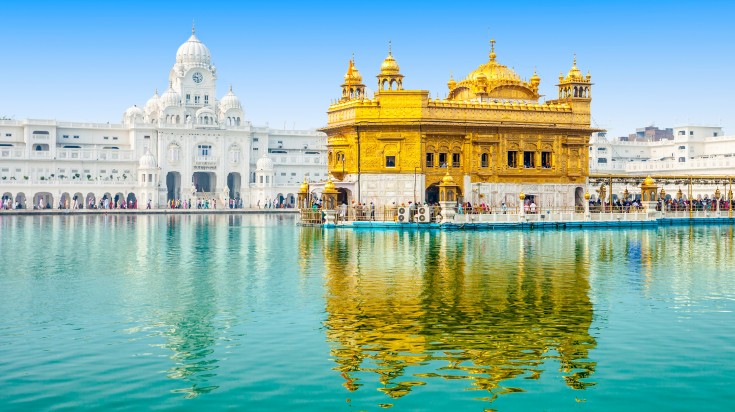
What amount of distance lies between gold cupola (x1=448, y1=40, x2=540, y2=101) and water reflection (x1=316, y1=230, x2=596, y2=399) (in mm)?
27625

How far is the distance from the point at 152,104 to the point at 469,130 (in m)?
59.8

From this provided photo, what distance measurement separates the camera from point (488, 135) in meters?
54.2

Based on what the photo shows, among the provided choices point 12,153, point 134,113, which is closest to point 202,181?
point 134,113

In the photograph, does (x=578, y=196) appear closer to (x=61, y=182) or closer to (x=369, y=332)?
(x=369, y=332)

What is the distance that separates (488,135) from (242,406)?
147ft

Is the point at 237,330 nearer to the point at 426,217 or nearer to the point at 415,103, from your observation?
the point at 426,217

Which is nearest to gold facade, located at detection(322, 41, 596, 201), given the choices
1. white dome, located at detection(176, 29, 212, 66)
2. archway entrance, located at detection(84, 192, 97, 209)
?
archway entrance, located at detection(84, 192, 97, 209)

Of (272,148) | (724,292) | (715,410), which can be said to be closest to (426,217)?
(724,292)

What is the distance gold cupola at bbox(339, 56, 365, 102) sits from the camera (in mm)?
57438

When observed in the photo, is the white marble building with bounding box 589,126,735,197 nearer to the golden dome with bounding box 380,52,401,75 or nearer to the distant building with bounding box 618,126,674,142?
the distant building with bounding box 618,126,674,142

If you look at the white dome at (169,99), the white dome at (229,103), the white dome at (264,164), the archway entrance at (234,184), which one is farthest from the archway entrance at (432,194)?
the white dome at (229,103)

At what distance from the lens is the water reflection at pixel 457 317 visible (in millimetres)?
12531

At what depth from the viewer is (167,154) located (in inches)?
3760

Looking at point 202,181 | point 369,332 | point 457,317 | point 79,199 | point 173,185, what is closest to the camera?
point 369,332
